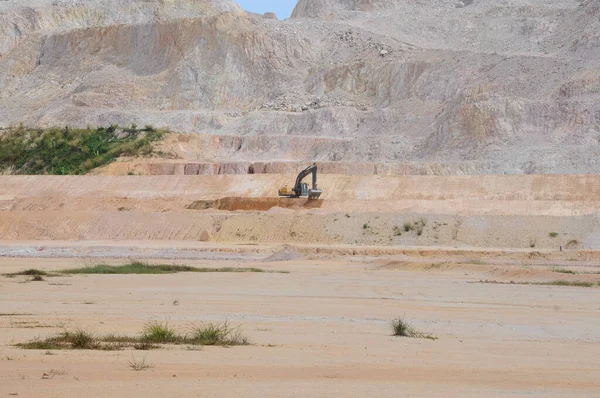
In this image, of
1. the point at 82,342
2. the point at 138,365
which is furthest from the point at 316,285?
the point at 138,365

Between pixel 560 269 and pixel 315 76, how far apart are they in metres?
58.5

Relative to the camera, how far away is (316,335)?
14164mm

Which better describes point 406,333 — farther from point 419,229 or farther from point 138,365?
point 419,229

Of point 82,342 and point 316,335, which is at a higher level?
point 82,342

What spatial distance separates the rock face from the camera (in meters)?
66.9

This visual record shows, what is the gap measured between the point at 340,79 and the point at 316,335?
75285 millimetres

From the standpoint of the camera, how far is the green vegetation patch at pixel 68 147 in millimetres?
72750

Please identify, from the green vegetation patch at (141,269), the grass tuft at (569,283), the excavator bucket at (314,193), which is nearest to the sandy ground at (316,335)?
the grass tuft at (569,283)

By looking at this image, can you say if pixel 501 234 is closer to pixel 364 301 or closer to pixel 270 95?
pixel 364 301

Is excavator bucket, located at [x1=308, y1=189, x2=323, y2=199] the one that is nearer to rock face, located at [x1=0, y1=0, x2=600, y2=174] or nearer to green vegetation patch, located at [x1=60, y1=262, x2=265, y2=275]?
rock face, located at [x1=0, y1=0, x2=600, y2=174]

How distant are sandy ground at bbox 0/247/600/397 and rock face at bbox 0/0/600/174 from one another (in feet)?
125

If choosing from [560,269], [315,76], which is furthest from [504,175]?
[315,76]

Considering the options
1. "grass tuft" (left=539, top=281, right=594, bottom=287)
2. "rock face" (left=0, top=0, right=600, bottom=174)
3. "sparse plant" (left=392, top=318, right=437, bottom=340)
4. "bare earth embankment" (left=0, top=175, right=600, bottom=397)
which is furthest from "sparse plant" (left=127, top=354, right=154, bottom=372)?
"rock face" (left=0, top=0, right=600, bottom=174)

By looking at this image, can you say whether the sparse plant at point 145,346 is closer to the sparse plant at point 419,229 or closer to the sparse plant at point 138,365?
the sparse plant at point 138,365
